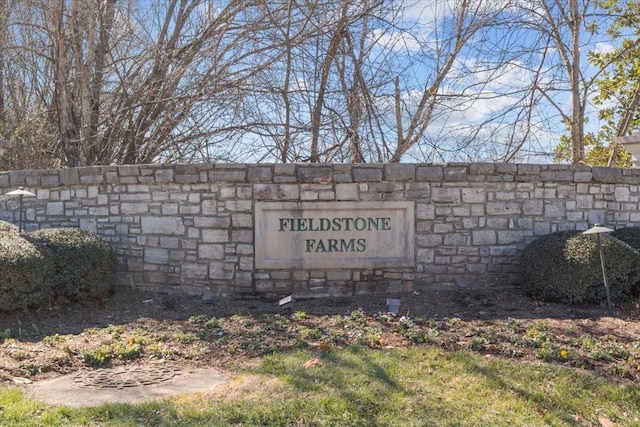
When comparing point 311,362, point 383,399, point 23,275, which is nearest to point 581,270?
point 311,362

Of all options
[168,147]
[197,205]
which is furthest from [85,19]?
[197,205]

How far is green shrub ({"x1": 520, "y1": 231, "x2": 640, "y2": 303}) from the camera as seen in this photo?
24.3ft

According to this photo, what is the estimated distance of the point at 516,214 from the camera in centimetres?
846

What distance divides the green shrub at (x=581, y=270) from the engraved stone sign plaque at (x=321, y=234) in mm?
1817

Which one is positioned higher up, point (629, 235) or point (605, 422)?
point (629, 235)

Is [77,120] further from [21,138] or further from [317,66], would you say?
[317,66]

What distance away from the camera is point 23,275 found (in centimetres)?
698

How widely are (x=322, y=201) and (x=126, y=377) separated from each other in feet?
12.4

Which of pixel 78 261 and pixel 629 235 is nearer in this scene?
pixel 78 261

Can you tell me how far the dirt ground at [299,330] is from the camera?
17.8ft

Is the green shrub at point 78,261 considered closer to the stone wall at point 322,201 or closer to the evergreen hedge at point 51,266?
the evergreen hedge at point 51,266

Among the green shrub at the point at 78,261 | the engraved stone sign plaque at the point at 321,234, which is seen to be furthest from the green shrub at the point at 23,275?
the engraved stone sign plaque at the point at 321,234

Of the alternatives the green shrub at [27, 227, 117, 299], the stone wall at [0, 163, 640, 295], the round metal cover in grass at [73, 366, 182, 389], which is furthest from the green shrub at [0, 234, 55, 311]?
the round metal cover in grass at [73, 366, 182, 389]

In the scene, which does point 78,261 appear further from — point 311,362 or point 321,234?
point 311,362
